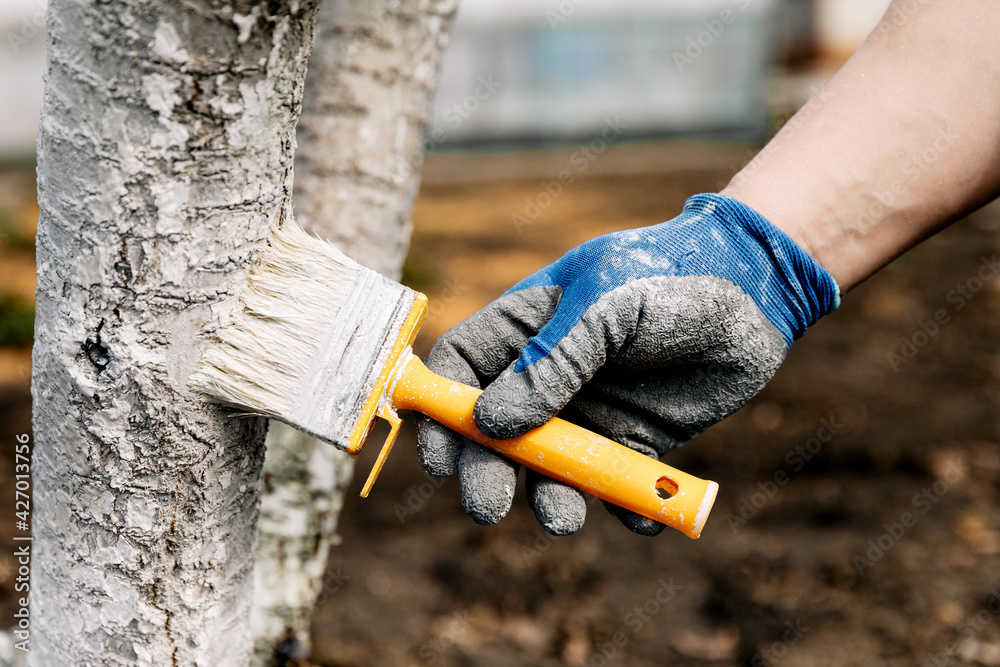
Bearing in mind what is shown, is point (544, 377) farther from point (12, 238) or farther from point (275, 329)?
point (12, 238)

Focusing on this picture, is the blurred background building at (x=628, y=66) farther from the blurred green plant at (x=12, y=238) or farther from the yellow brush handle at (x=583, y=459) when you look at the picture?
the yellow brush handle at (x=583, y=459)

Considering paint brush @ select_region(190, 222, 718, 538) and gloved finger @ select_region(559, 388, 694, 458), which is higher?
paint brush @ select_region(190, 222, 718, 538)

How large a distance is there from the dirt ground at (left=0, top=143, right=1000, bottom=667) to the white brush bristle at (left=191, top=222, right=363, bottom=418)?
1535mm

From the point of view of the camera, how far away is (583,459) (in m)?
1.21

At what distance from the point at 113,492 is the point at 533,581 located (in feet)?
6.05

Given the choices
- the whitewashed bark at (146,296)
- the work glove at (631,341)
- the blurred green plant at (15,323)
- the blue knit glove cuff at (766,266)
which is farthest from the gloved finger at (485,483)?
the blurred green plant at (15,323)

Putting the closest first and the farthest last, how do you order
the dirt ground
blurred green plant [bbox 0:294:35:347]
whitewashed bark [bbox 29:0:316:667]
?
1. whitewashed bark [bbox 29:0:316:667]
2. the dirt ground
3. blurred green plant [bbox 0:294:35:347]

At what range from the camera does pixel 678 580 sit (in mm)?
2732

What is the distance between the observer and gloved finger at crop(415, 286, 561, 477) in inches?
54.2

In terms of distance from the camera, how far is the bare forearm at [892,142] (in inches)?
53.7

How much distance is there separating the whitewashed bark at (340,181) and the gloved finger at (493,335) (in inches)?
19.8

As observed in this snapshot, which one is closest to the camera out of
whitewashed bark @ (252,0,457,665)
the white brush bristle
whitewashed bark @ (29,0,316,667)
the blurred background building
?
whitewashed bark @ (29,0,316,667)

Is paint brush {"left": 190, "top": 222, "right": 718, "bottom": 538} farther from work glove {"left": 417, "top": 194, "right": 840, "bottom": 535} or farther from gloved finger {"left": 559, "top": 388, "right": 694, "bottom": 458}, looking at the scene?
gloved finger {"left": 559, "top": 388, "right": 694, "bottom": 458}

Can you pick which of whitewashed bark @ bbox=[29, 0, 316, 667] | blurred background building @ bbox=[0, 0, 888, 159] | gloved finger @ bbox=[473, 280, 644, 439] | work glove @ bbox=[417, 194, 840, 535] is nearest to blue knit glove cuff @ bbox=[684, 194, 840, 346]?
work glove @ bbox=[417, 194, 840, 535]
